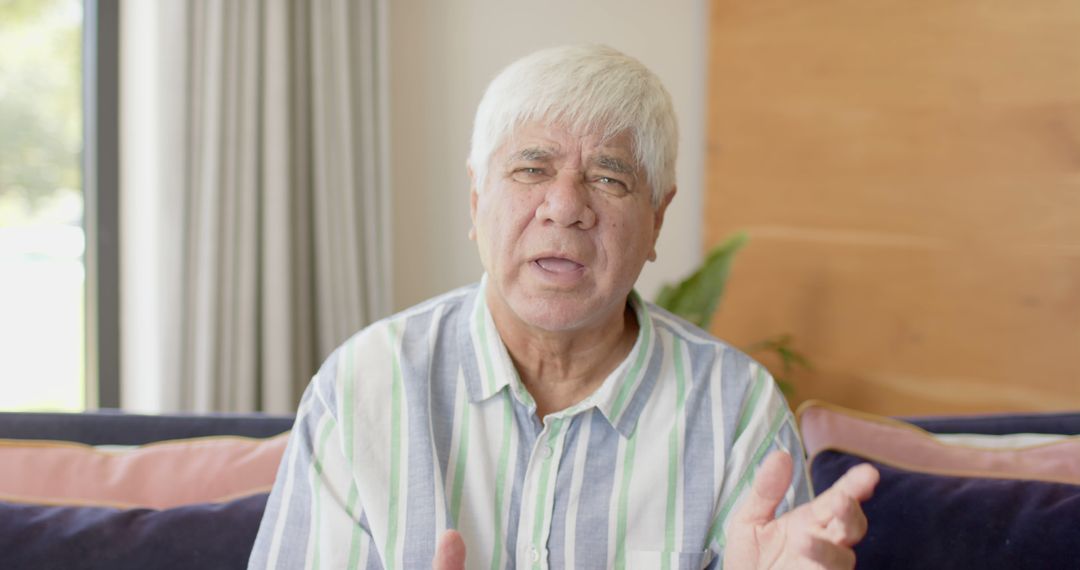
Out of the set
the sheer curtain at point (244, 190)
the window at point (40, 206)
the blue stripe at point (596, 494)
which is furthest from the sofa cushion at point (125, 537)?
the window at point (40, 206)

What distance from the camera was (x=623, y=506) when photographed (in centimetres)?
142

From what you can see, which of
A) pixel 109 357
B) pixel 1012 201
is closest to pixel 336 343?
pixel 109 357

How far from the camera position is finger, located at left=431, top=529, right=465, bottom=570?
45.9 inches

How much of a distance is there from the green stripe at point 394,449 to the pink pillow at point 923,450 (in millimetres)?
654

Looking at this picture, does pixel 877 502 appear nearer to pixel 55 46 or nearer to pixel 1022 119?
pixel 1022 119

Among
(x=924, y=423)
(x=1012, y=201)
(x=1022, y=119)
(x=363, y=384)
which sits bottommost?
(x=924, y=423)

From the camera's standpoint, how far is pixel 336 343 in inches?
125

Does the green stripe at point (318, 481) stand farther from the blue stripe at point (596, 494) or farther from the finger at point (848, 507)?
the finger at point (848, 507)

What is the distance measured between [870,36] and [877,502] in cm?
164

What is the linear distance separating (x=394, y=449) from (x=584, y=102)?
509 mm

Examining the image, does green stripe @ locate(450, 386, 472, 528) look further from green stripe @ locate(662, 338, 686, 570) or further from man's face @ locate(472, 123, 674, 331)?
green stripe @ locate(662, 338, 686, 570)

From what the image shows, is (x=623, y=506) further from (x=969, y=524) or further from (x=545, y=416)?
(x=969, y=524)

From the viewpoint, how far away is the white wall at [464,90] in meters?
3.46

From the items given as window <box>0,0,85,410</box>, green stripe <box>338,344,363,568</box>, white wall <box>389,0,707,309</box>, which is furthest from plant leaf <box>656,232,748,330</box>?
window <box>0,0,85,410</box>
